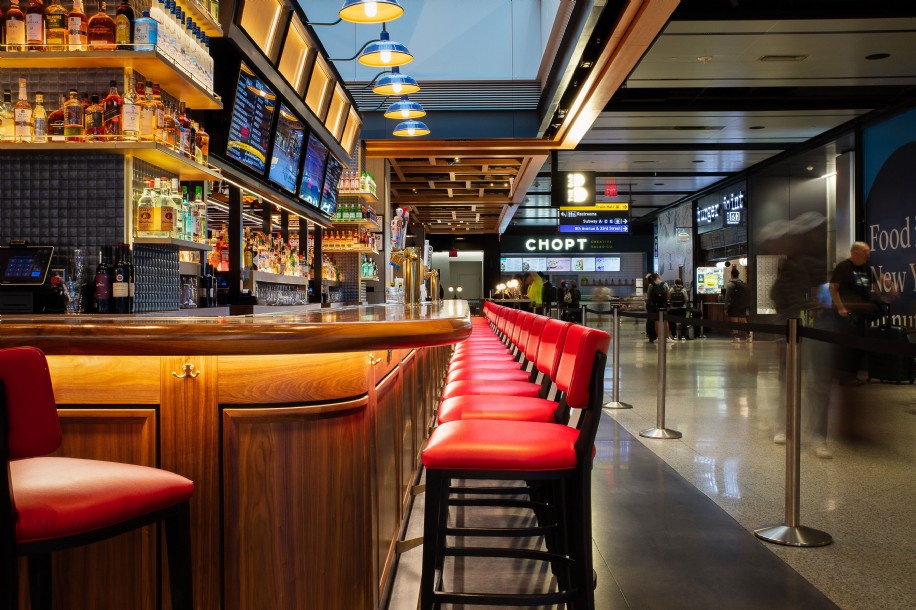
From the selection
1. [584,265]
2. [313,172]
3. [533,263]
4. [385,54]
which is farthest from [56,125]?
[584,265]

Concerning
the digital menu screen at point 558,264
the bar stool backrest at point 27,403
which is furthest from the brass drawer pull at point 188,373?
the digital menu screen at point 558,264

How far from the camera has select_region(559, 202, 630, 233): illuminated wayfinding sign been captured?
1742 centimetres

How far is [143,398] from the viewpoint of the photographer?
1.79 metres

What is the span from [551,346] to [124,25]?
7.14 ft

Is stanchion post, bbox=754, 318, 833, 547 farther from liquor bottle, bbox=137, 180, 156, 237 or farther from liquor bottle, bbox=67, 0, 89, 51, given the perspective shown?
liquor bottle, bbox=67, 0, 89, 51

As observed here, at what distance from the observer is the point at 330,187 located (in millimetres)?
7355

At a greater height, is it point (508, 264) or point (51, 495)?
point (508, 264)

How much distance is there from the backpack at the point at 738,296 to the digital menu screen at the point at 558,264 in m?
15.4


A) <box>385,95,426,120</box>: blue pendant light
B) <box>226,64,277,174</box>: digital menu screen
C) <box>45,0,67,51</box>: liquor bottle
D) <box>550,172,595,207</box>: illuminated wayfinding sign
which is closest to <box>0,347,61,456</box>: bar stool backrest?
<box>45,0,67,51</box>: liquor bottle

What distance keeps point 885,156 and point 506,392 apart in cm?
893

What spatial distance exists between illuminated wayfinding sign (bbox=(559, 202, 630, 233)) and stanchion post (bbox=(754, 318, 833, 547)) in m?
13.2

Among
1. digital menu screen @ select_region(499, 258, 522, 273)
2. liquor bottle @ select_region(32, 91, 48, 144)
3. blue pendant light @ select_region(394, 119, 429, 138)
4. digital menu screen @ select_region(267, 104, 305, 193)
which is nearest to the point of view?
liquor bottle @ select_region(32, 91, 48, 144)

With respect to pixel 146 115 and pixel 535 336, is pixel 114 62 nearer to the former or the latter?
pixel 146 115

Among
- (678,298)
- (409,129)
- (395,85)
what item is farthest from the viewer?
(678,298)
